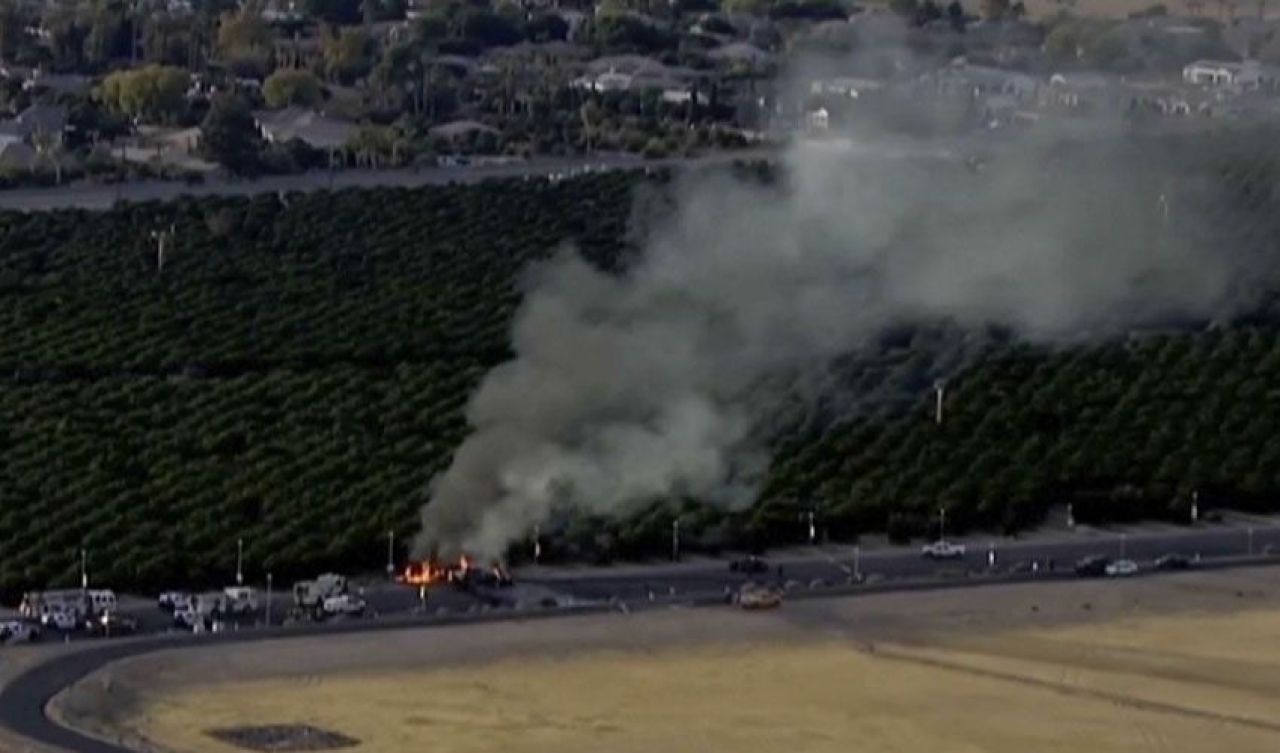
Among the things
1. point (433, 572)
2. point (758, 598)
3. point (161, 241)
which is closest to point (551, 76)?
point (161, 241)

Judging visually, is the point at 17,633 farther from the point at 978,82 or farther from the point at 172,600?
the point at 978,82

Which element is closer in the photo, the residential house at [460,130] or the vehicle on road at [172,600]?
the vehicle on road at [172,600]

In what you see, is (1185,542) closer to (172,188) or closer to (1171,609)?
(1171,609)

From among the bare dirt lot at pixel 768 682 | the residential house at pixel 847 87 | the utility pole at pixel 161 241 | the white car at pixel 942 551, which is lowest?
the bare dirt lot at pixel 768 682

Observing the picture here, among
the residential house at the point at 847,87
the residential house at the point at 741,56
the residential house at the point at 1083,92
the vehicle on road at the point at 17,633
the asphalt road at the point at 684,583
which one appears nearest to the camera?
the asphalt road at the point at 684,583

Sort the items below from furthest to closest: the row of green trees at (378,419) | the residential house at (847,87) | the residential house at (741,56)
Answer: the residential house at (741,56), the residential house at (847,87), the row of green trees at (378,419)

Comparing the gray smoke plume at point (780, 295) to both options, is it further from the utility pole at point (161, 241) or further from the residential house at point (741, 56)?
the residential house at point (741, 56)

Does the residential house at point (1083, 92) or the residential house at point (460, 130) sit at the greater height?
the residential house at point (460, 130)

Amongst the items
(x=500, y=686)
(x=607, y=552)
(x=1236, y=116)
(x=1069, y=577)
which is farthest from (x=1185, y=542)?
(x=1236, y=116)

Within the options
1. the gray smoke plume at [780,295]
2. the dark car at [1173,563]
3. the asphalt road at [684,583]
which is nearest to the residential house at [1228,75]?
the gray smoke plume at [780,295]
